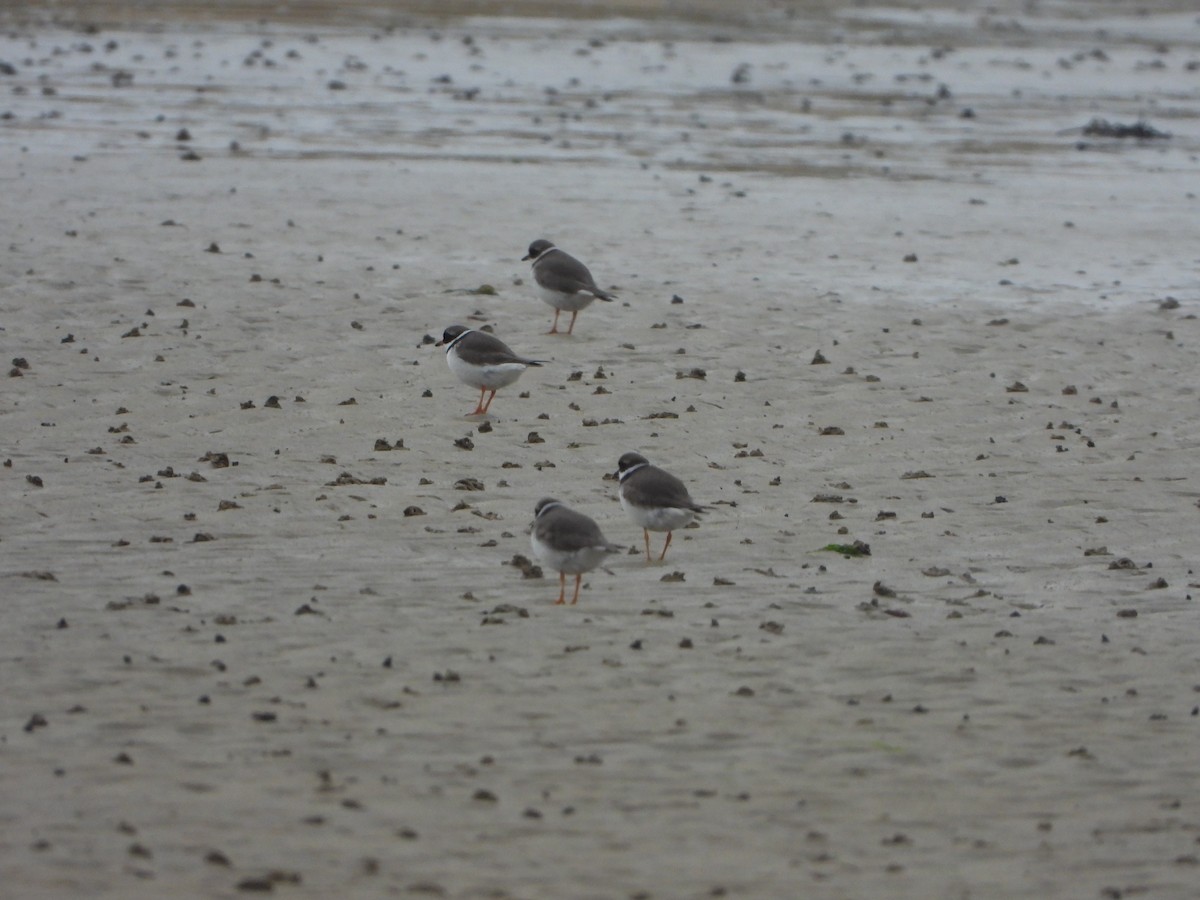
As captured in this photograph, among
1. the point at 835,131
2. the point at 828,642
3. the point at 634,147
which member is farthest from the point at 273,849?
the point at 835,131

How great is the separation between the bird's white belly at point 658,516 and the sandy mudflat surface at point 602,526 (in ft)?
1.07

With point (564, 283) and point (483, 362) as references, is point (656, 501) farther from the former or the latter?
point (564, 283)

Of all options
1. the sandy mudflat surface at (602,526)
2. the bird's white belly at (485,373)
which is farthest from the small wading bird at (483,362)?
the sandy mudflat surface at (602,526)

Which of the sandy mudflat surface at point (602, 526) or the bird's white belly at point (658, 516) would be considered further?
the bird's white belly at point (658, 516)

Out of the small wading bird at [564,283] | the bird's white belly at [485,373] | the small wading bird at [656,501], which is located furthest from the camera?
the small wading bird at [564,283]

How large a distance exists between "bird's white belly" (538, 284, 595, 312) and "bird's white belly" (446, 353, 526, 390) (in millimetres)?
2484

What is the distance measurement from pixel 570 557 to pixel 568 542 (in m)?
0.09

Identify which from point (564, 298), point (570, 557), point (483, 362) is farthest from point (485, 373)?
point (570, 557)

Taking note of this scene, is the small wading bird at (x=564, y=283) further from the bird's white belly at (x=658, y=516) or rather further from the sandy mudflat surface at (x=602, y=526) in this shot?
the bird's white belly at (x=658, y=516)

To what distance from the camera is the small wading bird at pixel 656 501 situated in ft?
30.9

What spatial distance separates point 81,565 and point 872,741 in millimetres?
4426

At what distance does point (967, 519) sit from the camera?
10898 mm

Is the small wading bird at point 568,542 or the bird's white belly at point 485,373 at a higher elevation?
the bird's white belly at point 485,373

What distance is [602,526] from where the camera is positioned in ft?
34.4
